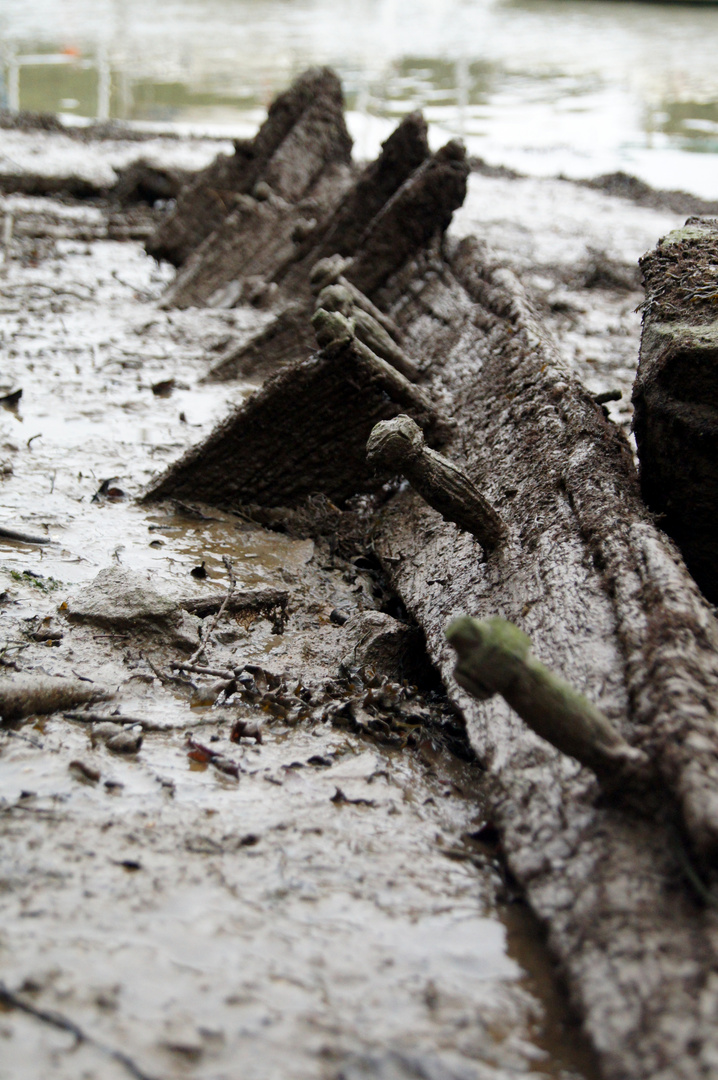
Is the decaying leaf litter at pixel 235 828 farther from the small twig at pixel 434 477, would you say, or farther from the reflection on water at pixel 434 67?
the reflection on water at pixel 434 67

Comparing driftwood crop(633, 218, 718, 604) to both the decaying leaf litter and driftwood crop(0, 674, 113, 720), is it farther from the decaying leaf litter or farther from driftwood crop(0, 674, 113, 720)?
driftwood crop(0, 674, 113, 720)

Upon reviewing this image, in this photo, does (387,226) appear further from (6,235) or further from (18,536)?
(6,235)

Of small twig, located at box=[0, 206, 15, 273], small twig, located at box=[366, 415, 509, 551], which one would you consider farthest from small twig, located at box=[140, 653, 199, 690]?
small twig, located at box=[0, 206, 15, 273]

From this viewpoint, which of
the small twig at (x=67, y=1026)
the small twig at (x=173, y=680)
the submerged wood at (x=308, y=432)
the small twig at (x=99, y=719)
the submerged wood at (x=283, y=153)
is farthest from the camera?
the submerged wood at (x=283, y=153)

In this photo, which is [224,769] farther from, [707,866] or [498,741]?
[707,866]

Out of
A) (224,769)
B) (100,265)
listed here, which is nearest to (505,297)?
(224,769)

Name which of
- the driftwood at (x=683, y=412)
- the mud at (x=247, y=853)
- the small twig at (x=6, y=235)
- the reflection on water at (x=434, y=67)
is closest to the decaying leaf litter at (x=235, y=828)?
the mud at (x=247, y=853)

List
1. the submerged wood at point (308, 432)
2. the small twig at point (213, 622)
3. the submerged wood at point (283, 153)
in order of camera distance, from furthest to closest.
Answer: the submerged wood at point (283, 153) < the submerged wood at point (308, 432) < the small twig at point (213, 622)

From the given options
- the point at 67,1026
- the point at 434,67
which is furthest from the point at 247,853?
the point at 434,67

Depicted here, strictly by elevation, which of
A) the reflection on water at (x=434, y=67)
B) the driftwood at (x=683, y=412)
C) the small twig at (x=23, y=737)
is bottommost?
the small twig at (x=23, y=737)
